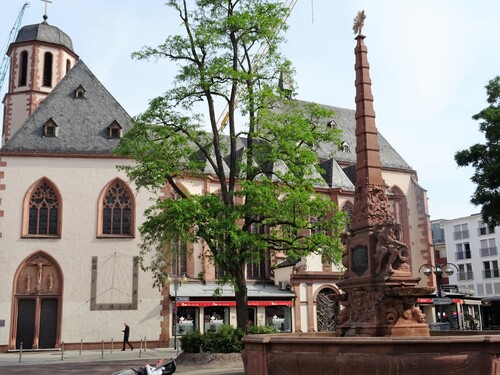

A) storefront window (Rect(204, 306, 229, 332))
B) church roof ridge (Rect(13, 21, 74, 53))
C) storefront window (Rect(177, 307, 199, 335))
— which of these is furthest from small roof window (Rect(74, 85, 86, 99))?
storefront window (Rect(204, 306, 229, 332))

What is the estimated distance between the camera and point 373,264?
40.7 feet

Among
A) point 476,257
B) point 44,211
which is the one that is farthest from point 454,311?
point 44,211

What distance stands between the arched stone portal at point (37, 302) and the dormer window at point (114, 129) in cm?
797

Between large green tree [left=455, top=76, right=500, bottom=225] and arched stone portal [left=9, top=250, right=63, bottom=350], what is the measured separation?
21.9 m

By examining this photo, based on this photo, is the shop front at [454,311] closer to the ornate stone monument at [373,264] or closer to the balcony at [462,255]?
the balcony at [462,255]

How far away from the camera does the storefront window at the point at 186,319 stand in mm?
31812

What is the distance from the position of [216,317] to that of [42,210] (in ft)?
38.5

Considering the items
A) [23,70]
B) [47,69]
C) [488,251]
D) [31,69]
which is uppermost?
[47,69]

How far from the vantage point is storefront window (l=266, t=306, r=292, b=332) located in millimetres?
34594

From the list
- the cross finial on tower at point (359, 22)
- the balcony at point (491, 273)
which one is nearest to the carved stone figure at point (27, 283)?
the cross finial on tower at point (359, 22)

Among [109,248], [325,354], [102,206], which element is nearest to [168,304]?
[109,248]

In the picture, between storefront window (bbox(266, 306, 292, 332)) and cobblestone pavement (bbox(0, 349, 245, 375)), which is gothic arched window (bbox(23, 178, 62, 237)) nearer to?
cobblestone pavement (bbox(0, 349, 245, 375))

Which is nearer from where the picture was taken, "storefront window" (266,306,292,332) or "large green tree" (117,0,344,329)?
"large green tree" (117,0,344,329)

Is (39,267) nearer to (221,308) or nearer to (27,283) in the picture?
(27,283)
